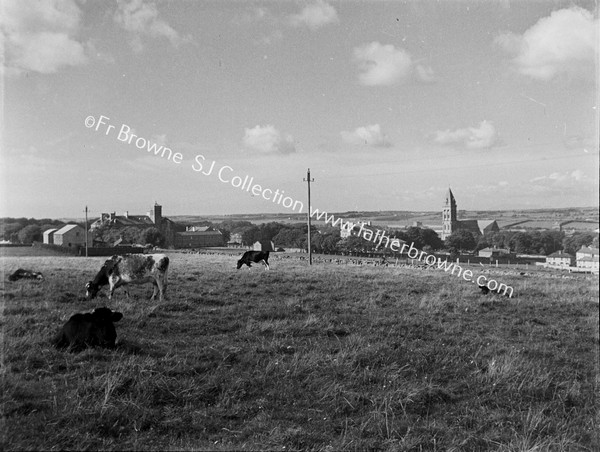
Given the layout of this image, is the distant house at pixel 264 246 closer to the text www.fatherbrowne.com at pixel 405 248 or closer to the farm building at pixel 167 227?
the farm building at pixel 167 227

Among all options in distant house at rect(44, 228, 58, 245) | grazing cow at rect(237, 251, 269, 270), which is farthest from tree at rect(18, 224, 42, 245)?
grazing cow at rect(237, 251, 269, 270)

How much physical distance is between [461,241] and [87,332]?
4748 millimetres

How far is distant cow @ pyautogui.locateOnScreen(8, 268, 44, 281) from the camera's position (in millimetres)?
3547

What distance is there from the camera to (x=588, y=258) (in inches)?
211

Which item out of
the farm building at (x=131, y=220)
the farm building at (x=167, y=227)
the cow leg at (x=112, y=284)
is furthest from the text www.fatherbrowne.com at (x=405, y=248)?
the cow leg at (x=112, y=284)

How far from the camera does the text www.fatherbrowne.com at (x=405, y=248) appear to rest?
5.01 m

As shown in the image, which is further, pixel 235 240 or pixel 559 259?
pixel 559 259

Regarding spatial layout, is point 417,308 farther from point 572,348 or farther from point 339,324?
point 572,348


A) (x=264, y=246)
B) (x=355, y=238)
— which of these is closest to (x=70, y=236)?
(x=264, y=246)

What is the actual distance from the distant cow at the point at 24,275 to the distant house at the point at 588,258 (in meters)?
6.73

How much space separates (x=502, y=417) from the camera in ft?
10.1

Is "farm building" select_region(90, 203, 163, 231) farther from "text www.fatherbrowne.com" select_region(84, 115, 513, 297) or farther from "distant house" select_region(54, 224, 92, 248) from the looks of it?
"text www.fatherbrowne.com" select_region(84, 115, 513, 297)

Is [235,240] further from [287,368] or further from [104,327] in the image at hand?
[287,368]

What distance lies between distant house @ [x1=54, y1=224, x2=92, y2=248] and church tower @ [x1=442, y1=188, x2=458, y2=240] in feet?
15.0
